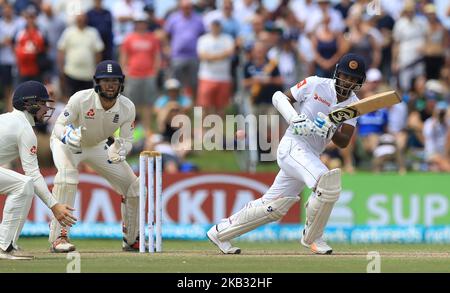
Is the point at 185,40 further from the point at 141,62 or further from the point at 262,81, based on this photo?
the point at 262,81

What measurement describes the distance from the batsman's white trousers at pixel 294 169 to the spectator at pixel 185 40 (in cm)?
741

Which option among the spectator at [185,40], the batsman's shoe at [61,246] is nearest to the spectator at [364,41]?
the spectator at [185,40]

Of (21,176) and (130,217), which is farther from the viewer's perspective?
(130,217)

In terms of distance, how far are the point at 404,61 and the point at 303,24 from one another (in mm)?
1809

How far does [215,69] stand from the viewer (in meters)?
18.5

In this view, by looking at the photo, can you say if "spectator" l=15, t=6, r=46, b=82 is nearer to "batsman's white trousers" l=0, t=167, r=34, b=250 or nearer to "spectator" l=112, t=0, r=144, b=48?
"spectator" l=112, t=0, r=144, b=48

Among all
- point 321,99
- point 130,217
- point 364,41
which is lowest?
point 130,217

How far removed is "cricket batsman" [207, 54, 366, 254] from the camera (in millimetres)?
11164

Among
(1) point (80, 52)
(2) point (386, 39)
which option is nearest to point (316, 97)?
(1) point (80, 52)

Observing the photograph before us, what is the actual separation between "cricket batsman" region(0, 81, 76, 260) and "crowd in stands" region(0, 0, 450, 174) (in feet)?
20.3

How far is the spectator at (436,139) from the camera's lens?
17.5m

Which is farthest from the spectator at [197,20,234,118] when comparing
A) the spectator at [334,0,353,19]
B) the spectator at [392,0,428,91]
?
the spectator at [392,0,428,91]

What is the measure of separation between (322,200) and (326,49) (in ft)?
25.2

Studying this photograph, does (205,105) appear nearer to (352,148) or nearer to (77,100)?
(352,148)
